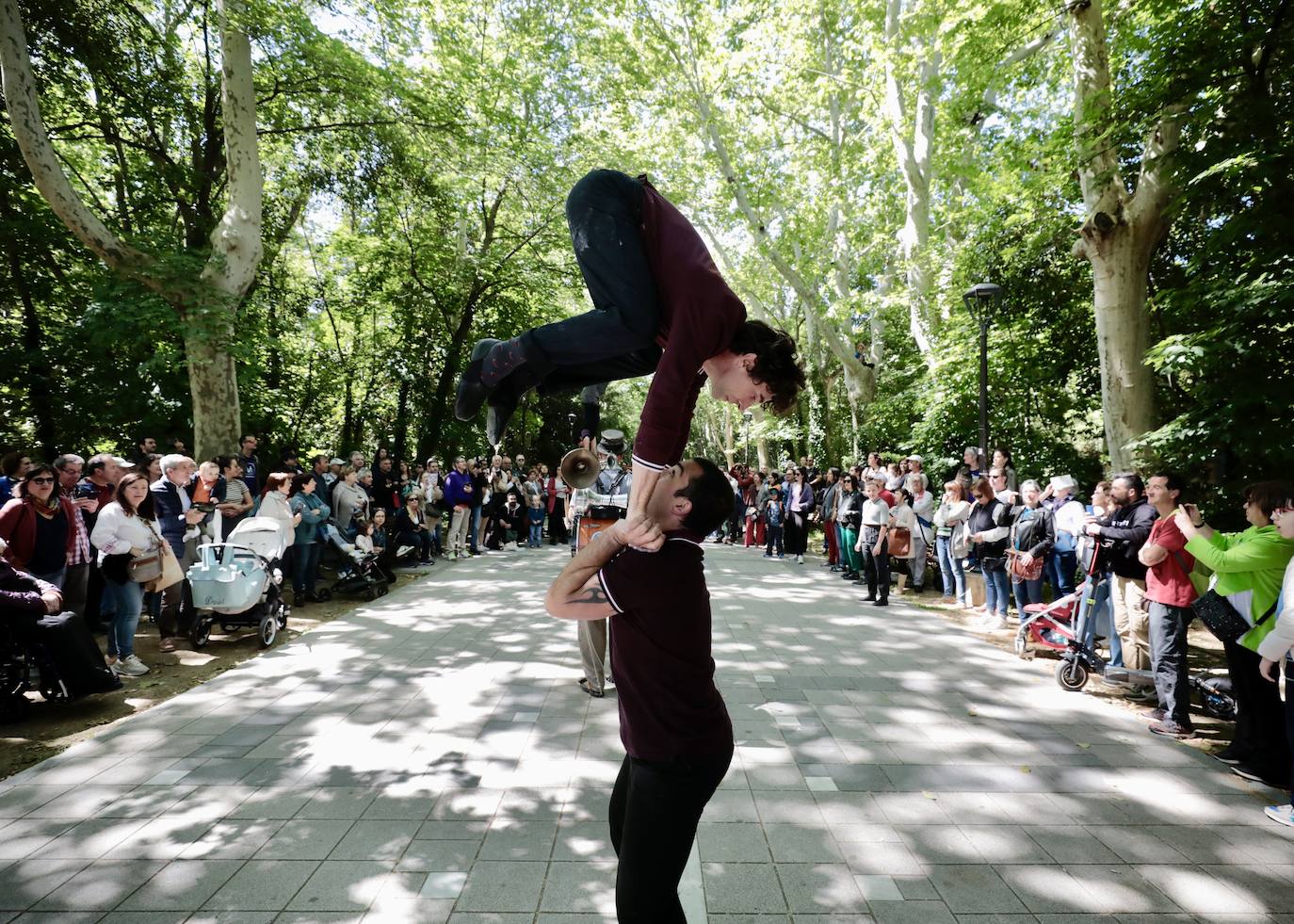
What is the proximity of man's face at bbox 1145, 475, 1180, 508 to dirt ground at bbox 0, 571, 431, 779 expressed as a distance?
305 inches

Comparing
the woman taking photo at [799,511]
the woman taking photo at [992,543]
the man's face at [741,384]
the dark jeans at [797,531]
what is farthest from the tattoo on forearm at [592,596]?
the dark jeans at [797,531]

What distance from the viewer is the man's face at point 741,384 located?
2.06 metres

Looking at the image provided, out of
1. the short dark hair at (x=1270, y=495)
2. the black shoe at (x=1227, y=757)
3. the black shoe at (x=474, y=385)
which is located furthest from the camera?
the black shoe at (x=1227, y=757)

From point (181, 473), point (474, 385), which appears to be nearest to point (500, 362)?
point (474, 385)

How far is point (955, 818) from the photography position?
343 cm

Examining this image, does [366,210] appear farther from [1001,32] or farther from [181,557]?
[1001,32]

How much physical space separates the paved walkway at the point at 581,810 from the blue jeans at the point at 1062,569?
192cm

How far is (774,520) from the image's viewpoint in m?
15.3

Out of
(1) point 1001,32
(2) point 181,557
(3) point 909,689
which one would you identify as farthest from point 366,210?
(3) point 909,689

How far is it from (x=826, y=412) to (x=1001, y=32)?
42.7ft

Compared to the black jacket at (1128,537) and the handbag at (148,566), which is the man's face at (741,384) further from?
the handbag at (148,566)

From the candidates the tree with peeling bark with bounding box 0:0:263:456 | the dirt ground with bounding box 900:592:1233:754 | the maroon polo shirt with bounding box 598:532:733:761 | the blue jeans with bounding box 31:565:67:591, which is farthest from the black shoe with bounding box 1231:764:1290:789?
the tree with peeling bark with bounding box 0:0:263:456

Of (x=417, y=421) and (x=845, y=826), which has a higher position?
(x=417, y=421)

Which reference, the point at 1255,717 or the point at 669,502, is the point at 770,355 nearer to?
the point at 669,502
